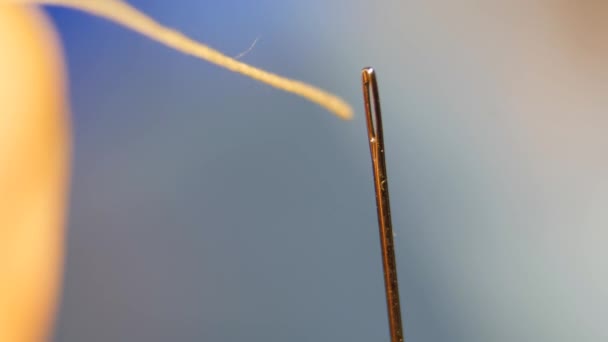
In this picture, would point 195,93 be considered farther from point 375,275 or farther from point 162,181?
point 375,275

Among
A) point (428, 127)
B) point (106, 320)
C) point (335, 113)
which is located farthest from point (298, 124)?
point (106, 320)

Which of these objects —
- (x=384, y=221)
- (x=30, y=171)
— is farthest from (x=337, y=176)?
(x=30, y=171)

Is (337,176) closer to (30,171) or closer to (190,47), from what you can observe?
(190,47)

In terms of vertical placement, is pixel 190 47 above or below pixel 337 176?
above

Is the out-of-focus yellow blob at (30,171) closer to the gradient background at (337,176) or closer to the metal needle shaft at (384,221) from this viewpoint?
the gradient background at (337,176)

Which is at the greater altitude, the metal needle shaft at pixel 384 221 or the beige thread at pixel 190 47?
the beige thread at pixel 190 47

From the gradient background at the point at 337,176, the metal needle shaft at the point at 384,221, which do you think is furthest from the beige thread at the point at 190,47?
the metal needle shaft at the point at 384,221
